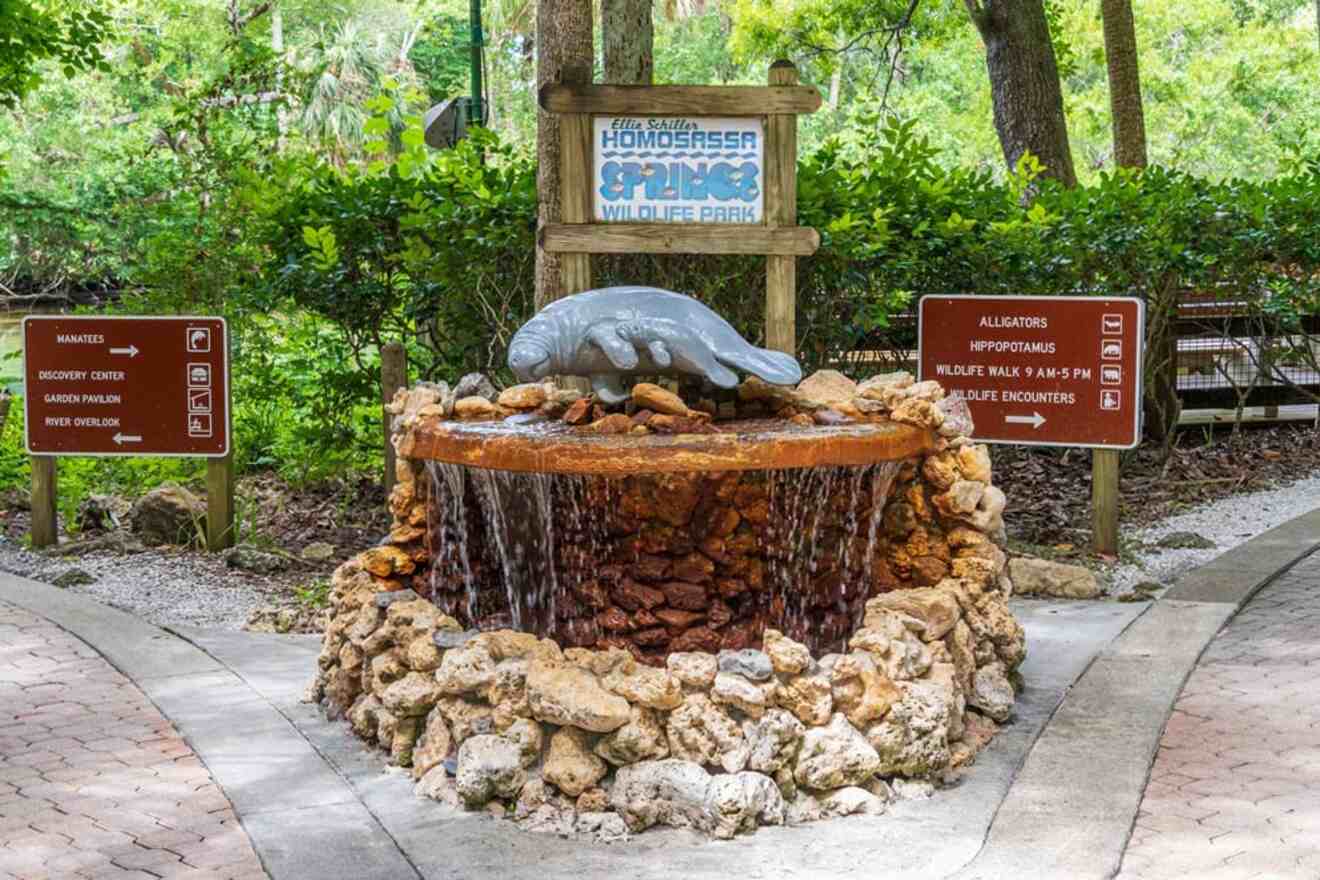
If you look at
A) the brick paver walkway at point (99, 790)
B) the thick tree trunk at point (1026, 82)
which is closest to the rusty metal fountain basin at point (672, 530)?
the brick paver walkway at point (99, 790)

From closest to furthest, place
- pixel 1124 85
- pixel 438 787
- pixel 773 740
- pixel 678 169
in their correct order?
pixel 773 740
pixel 438 787
pixel 678 169
pixel 1124 85

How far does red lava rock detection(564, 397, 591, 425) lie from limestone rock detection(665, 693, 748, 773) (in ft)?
4.10

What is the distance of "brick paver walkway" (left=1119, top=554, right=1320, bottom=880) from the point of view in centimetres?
426

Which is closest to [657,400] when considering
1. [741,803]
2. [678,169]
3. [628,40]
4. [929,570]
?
[929,570]

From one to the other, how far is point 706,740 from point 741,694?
0.59 feet

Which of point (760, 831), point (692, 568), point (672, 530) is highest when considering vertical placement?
point (672, 530)

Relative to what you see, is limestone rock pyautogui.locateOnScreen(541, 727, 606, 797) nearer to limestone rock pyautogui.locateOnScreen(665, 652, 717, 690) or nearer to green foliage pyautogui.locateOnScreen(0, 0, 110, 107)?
limestone rock pyautogui.locateOnScreen(665, 652, 717, 690)

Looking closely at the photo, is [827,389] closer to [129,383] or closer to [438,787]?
[438,787]

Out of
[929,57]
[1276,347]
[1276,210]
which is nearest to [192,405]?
[1276,210]

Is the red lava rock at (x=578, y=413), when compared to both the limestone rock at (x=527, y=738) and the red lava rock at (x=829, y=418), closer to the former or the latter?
the red lava rock at (x=829, y=418)

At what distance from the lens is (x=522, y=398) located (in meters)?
5.89

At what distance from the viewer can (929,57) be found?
34.9 metres

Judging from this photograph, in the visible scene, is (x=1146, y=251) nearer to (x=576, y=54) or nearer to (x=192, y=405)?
(x=576, y=54)

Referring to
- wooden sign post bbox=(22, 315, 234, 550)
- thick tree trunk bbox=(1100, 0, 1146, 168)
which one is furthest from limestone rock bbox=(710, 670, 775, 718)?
thick tree trunk bbox=(1100, 0, 1146, 168)
